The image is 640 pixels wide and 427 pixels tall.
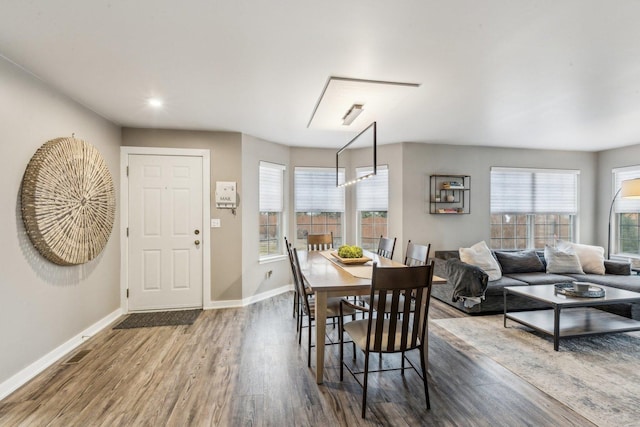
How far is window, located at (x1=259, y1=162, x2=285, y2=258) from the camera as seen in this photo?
199 inches

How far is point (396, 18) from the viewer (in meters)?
1.90

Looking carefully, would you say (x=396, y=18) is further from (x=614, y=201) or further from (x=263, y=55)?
(x=614, y=201)

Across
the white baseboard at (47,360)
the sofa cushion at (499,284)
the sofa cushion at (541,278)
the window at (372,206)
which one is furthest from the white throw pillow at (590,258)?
the white baseboard at (47,360)

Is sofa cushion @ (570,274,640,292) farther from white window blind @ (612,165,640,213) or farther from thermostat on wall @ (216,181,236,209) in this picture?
thermostat on wall @ (216,181,236,209)

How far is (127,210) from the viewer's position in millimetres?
4109

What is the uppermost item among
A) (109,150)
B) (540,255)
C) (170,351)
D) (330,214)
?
(109,150)

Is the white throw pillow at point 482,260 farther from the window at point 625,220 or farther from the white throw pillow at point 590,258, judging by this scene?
the window at point 625,220

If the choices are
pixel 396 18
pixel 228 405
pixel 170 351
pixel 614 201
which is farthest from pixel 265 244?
pixel 614 201

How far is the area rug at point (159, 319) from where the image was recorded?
3.75 meters

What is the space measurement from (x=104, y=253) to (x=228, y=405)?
2.53 meters

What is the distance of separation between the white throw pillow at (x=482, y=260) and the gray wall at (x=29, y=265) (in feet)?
15.2

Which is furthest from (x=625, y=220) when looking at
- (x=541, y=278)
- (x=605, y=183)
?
(x=541, y=278)

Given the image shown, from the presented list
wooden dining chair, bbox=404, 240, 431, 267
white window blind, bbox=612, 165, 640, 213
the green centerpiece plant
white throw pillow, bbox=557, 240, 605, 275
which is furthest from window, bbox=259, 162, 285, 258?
white window blind, bbox=612, 165, 640, 213

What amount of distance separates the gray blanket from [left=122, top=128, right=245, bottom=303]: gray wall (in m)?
2.89
